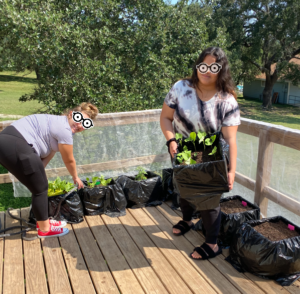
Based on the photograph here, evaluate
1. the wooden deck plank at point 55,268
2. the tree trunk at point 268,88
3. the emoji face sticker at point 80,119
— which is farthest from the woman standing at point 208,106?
the tree trunk at point 268,88

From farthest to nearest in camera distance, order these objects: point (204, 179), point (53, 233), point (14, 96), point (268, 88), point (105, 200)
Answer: point (268, 88) < point (14, 96) < point (105, 200) < point (53, 233) < point (204, 179)

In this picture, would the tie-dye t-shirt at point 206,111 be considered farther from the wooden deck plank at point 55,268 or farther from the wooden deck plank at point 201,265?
the wooden deck plank at point 55,268

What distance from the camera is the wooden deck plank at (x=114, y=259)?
214 cm

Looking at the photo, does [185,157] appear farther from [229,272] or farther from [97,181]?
[97,181]

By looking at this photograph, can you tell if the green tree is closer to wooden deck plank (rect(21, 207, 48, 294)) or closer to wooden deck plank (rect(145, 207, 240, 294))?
wooden deck plank (rect(145, 207, 240, 294))

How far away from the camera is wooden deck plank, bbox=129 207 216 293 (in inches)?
84.8

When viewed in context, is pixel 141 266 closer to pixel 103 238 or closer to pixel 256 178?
pixel 103 238

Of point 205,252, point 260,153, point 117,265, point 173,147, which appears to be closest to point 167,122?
point 173,147

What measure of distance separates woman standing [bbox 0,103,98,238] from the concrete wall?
29978mm

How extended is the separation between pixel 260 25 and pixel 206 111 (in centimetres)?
2174

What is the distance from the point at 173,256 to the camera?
2.48 m

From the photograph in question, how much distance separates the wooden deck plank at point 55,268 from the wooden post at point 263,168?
180 centimetres

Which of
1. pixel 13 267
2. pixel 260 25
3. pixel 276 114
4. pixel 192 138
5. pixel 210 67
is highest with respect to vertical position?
pixel 260 25

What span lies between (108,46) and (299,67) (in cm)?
2323
